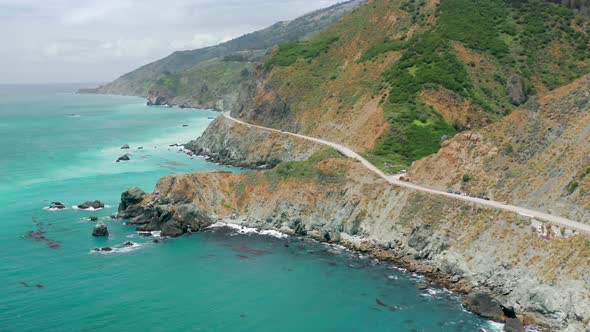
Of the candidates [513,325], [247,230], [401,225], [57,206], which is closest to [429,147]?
[401,225]

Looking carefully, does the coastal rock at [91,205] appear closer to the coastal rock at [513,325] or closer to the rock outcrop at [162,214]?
the rock outcrop at [162,214]

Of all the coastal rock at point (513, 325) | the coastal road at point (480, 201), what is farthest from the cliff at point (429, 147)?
the coastal rock at point (513, 325)

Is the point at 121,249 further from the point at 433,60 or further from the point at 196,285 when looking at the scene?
the point at 433,60

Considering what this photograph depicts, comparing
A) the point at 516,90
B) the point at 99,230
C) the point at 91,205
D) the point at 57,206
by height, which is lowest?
the point at 99,230

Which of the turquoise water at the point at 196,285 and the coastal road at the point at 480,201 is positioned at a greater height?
the coastal road at the point at 480,201

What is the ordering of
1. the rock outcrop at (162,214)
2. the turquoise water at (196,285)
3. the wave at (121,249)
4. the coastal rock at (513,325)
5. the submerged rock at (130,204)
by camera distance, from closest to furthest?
the coastal rock at (513,325)
the turquoise water at (196,285)
the wave at (121,249)
the rock outcrop at (162,214)
the submerged rock at (130,204)

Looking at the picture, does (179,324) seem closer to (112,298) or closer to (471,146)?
(112,298)

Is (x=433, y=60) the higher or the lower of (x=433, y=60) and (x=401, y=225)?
the higher

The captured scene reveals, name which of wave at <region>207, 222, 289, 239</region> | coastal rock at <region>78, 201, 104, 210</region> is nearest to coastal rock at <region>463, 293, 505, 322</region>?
wave at <region>207, 222, 289, 239</region>

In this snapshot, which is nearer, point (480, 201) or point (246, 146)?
point (480, 201)
